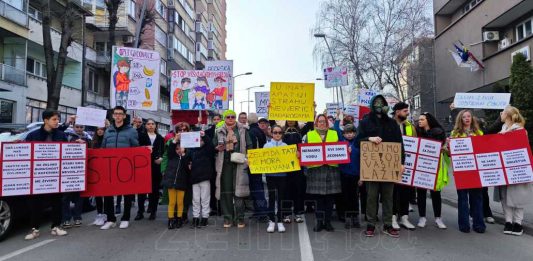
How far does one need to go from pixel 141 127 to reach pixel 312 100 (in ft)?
12.5

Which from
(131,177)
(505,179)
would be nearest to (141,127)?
(131,177)

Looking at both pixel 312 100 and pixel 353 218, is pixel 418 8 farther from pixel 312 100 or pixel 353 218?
pixel 353 218

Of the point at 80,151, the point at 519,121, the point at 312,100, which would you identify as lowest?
the point at 80,151

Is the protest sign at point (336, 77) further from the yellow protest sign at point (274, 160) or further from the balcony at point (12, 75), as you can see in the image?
the balcony at point (12, 75)

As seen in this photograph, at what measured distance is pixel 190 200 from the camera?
8.09 meters

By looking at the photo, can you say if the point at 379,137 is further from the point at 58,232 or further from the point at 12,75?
the point at 12,75

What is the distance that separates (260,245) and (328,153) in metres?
1.89

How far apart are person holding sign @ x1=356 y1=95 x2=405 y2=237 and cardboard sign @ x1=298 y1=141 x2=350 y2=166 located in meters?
0.42

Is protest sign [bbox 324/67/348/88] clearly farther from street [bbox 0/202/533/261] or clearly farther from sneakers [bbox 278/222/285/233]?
sneakers [bbox 278/222/285/233]

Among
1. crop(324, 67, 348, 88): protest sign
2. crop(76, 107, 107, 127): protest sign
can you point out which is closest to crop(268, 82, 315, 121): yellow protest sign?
crop(76, 107, 107, 127): protest sign

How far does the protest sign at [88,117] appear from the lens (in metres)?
8.07

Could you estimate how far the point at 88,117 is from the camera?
26.7ft

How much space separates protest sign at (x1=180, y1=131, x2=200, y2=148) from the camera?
738 cm

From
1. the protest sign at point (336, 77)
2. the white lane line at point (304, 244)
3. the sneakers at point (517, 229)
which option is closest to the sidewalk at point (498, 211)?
the sneakers at point (517, 229)
